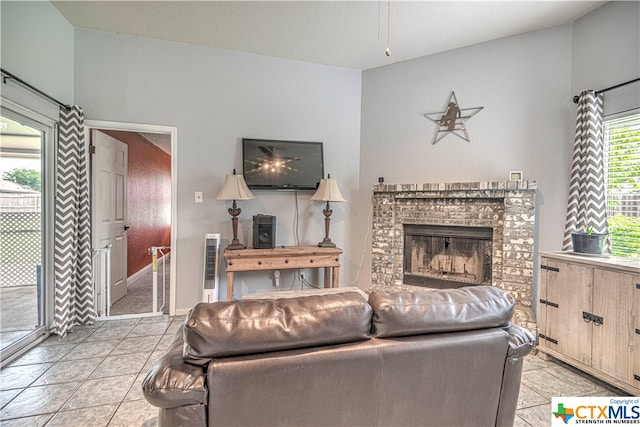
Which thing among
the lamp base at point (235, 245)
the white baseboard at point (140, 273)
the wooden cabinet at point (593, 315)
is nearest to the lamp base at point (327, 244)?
the lamp base at point (235, 245)

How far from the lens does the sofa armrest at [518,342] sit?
1.21 m

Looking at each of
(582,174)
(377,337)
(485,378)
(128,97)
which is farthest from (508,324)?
(128,97)

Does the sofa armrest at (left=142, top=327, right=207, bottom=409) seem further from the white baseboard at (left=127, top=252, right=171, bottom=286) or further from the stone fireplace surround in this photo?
the white baseboard at (left=127, top=252, right=171, bottom=286)

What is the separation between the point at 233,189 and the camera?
3.15 meters

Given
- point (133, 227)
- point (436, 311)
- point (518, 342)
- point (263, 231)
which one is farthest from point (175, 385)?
point (133, 227)

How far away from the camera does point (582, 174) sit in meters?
2.55

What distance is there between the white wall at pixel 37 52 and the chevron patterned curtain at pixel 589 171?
14.2 ft

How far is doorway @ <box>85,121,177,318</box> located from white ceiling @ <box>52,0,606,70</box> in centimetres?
96

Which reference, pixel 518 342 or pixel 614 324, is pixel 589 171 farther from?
pixel 518 342

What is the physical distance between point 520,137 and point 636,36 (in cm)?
101

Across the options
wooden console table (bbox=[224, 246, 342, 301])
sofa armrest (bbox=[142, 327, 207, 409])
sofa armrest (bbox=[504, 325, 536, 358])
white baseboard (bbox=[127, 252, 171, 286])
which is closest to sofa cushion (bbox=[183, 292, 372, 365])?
Result: sofa armrest (bbox=[142, 327, 207, 409])

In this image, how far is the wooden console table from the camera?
307 centimetres

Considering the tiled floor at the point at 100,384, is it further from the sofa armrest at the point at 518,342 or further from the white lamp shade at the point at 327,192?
the white lamp shade at the point at 327,192

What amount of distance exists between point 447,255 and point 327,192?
5.12 feet
